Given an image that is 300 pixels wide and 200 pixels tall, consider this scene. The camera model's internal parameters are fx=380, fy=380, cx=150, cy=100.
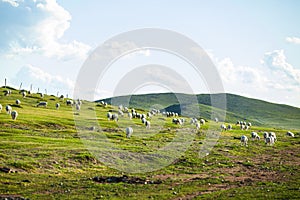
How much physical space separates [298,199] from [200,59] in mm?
25962

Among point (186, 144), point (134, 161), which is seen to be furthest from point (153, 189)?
point (186, 144)

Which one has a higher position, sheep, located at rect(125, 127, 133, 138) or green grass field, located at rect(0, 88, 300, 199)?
sheep, located at rect(125, 127, 133, 138)

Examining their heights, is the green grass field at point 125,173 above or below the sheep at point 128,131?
below

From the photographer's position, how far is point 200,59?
47.6 metres

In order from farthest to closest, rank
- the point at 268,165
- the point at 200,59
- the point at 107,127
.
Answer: the point at 107,127 → the point at 200,59 → the point at 268,165

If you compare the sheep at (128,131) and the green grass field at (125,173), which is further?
the sheep at (128,131)

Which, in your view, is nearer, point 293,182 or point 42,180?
point 42,180

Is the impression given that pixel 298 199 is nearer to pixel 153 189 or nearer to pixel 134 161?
pixel 153 189

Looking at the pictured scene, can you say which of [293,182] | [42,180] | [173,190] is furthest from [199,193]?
[42,180]

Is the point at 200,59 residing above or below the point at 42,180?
above

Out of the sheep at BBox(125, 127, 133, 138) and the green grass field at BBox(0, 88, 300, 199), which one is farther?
the sheep at BBox(125, 127, 133, 138)

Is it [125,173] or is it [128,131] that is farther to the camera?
[128,131]

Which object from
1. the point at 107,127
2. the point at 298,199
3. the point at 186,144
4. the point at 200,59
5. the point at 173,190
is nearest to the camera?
the point at 298,199

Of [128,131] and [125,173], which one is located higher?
[128,131]
